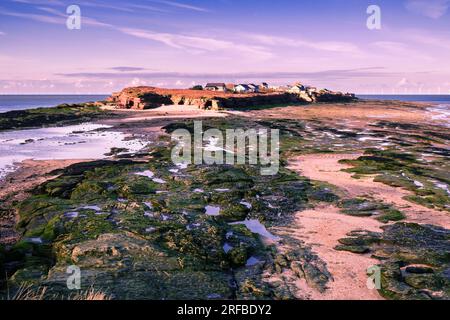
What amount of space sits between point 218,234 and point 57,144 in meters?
25.5

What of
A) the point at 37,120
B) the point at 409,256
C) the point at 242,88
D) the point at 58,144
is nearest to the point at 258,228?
the point at 409,256

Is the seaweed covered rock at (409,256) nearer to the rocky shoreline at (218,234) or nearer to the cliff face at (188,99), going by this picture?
the rocky shoreline at (218,234)

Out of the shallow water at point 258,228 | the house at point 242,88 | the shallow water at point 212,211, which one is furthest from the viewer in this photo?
the house at point 242,88

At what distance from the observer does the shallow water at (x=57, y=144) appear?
2752cm

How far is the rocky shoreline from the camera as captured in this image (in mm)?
10039

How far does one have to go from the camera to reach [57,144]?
1331 inches

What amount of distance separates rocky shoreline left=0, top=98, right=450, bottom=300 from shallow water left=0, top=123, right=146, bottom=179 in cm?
496

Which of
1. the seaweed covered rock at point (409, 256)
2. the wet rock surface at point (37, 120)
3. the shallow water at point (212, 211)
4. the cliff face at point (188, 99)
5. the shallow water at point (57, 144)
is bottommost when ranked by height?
the seaweed covered rock at point (409, 256)

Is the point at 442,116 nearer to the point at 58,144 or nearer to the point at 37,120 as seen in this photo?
the point at 58,144

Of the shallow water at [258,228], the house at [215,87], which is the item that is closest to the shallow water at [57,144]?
the shallow water at [258,228]

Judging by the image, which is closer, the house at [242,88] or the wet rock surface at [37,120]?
the wet rock surface at [37,120]

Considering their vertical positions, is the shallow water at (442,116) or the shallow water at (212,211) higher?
the shallow water at (442,116)

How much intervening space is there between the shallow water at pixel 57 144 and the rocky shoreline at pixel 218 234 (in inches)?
195

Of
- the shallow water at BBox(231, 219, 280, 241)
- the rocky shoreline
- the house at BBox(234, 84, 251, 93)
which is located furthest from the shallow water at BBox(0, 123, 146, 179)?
the house at BBox(234, 84, 251, 93)
